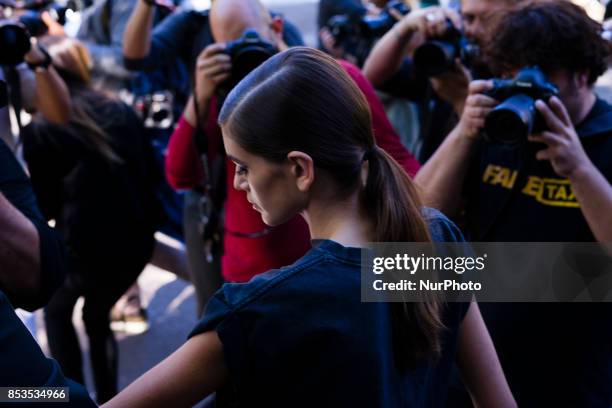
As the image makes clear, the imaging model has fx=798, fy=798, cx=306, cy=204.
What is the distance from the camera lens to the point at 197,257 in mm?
2711

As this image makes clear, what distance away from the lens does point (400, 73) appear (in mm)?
2893

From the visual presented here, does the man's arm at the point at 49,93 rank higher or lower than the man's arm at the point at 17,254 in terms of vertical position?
lower

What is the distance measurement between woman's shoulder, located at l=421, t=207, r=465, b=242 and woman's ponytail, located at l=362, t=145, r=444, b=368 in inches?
1.9

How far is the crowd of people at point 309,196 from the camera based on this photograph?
114cm

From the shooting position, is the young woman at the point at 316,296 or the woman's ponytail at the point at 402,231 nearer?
the young woman at the point at 316,296

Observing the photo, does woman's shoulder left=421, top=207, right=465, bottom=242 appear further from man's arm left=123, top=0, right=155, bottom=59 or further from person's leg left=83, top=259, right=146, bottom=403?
man's arm left=123, top=0, right=155, bottom=59

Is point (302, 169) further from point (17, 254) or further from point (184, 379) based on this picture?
point (17, 254)

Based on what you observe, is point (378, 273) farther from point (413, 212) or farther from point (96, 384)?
point (96, 384)

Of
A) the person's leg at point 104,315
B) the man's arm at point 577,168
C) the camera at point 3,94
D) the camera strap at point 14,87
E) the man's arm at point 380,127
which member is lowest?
the person's leg at point 104,315

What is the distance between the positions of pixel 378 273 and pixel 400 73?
5.93 feet

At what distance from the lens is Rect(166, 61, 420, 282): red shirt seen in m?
2.11

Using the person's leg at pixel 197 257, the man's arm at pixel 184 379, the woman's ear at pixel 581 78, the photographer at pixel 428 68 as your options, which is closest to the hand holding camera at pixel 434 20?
the photographer at pixel 428 68

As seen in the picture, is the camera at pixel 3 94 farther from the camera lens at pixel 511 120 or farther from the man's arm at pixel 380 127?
the camera lens at pixel 511 120

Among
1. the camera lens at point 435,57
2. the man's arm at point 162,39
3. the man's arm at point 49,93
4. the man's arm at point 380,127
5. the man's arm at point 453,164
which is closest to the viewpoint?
the man's arm at point 453,164
